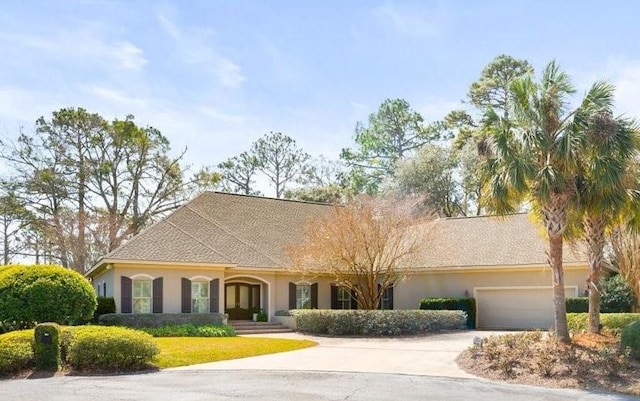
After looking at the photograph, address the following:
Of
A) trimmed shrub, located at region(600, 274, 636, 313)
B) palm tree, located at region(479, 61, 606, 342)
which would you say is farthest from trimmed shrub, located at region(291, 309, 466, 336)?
palm tree, located at region(479, 61, 606, 342)

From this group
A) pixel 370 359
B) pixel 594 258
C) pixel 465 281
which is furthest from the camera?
pixel 465 281

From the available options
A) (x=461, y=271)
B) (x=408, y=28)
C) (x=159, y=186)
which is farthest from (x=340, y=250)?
(x=159, y=186)

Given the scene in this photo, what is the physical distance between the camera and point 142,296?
25.7 m

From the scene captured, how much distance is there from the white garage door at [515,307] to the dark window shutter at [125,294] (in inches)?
568

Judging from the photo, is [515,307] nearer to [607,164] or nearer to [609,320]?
[609,320]

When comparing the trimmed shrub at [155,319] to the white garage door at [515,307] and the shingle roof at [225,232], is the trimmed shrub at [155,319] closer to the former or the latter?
the shingle roof at [225,232]

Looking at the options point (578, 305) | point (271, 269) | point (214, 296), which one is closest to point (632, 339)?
point (578, 305)

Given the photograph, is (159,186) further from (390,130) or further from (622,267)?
(622,267)

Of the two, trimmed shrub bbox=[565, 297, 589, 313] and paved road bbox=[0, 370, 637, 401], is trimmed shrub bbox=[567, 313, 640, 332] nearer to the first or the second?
trimmed shrub bbox=[565, 297, 589, 313]

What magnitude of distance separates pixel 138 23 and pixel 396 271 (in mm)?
16040

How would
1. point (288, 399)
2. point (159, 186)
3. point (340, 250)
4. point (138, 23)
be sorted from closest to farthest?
point (288, 399) → point (138, 23) → point (340, 250) → point (159, 186)

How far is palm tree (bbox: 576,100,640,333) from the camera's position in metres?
15.0

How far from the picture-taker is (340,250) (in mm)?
25906

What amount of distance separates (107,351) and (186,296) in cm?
1131
